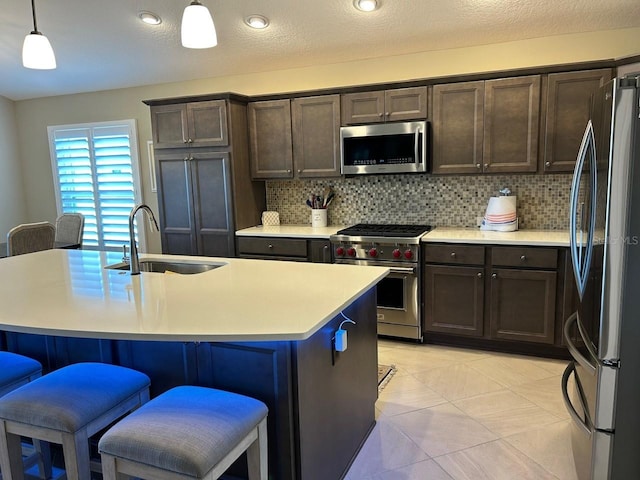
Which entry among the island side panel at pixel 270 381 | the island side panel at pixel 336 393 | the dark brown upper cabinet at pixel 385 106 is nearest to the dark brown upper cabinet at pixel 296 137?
the dark brown upper cabinet at pixel 385 106

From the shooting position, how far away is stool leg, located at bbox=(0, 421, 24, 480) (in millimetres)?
1737

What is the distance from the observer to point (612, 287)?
173cm

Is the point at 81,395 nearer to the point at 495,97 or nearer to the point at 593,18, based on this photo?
the point at 495,97

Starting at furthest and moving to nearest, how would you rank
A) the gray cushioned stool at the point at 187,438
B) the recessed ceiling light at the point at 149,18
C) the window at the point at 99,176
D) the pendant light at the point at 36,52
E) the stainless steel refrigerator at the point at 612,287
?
the window at the point at 99,176 < the recessed ceiling light at the point at 149,18 < the pendant light at the point at 36,52 < the stainless steel refrigerator at the point at 612,287 < the gray cushioned stool at the point at 187,438

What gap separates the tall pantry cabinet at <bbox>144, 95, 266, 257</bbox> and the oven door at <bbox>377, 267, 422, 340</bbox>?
1473 millimetres

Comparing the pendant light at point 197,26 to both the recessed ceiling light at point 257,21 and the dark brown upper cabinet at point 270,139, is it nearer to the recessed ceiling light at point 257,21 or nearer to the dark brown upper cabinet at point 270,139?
the recessed ceiling light at point 257,21

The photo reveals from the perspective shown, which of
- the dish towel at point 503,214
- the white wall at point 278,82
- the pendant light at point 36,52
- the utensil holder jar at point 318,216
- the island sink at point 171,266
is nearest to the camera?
the pendant light at point 36,52

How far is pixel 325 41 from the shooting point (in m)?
3.98

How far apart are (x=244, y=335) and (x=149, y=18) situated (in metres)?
3.40

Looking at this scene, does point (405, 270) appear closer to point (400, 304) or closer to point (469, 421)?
point (400, 304)

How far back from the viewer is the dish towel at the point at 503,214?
3.72m

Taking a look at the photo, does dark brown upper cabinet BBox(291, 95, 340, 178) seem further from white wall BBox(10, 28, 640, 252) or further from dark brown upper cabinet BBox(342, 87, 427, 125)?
white wall BBox(10, 28, 640, 252)

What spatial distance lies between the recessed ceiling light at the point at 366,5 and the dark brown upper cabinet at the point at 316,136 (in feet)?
2.49

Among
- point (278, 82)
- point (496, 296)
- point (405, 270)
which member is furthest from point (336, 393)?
point (278, 82)
